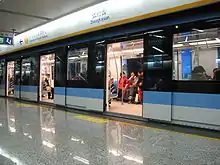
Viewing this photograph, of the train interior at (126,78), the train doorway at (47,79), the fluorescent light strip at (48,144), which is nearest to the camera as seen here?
the fluorescent light strip at (48,144)

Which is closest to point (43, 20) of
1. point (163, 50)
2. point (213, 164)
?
point (163, 50)

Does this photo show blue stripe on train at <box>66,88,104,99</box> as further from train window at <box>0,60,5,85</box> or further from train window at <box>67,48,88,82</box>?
train window at <box>0,60,5,85</box>

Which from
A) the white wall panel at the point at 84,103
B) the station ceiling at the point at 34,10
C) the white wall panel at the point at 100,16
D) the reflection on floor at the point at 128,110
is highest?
the station ceiling at the point at 34,10

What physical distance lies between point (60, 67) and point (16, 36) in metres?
4.21

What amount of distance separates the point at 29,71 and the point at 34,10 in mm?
3239

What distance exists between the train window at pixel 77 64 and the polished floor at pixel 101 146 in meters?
2.23

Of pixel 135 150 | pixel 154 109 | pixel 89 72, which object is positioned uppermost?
pixel 89 72

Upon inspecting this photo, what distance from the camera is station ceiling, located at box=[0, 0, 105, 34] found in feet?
20.5

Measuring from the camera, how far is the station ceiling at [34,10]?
6.24 metres

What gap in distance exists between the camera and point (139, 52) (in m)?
10.3

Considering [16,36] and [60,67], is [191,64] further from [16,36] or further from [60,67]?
[16,36]

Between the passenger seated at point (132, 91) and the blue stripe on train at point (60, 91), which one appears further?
the passenger seated at point (132, 91)

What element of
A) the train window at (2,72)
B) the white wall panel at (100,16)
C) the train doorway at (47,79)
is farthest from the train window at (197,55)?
the train window at (2,72)

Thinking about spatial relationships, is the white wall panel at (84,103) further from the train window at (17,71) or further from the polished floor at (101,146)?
the train window at (17,71)
